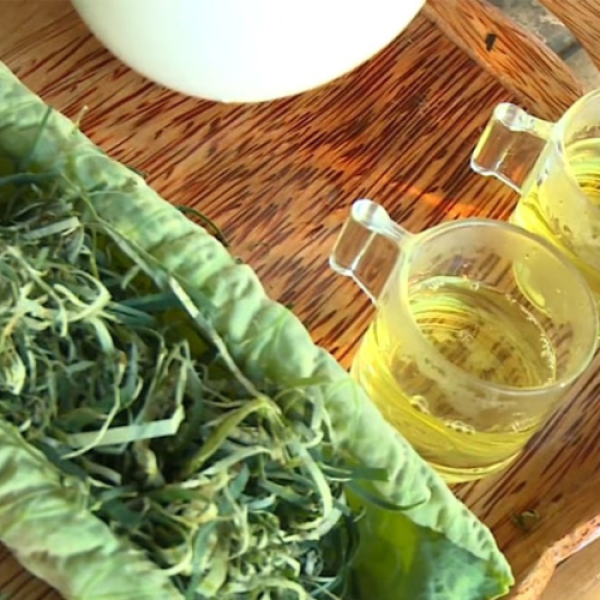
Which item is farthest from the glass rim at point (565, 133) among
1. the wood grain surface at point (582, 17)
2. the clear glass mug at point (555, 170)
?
the wood grain surface at point (582, 17)

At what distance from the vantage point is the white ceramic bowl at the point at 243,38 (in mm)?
443

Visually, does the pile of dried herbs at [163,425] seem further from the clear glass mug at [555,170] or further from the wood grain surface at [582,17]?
the wood grain surface at [582,17]

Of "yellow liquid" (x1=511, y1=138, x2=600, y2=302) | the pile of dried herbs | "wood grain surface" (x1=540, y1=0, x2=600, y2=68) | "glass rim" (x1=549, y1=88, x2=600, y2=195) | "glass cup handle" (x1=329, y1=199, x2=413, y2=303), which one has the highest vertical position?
the pile of dried herbs

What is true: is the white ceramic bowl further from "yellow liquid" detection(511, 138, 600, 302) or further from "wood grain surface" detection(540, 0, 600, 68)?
"wood grain surface" detection(540, 0, 600, 68)

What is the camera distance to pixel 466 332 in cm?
50

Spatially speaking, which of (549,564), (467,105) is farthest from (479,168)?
(549,564)

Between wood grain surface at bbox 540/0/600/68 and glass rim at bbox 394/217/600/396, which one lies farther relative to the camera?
wood grain surface at bbox 540/0/600/68

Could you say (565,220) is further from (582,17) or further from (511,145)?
(582,17)

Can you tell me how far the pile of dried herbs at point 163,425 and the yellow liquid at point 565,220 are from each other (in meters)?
0.15

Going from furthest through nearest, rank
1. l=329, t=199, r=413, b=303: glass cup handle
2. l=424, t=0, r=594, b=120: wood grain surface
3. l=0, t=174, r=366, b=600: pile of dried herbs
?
l=424, t=0, r=594, b=120: wood grain surface, l=329, t=199, r=413, b=303: glass cup handle, l=0, t=174, r=366, b=600: pile of dried herbs

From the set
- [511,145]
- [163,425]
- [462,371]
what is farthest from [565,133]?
[163,425]

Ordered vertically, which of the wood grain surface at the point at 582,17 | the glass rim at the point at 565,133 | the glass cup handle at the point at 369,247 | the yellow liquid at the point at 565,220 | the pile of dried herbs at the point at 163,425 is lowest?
the wood grain surface at the point at 582,17

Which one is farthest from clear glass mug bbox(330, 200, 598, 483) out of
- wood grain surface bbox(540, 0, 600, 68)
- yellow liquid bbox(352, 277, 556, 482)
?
wood grain surface bbox(540, 0, 600, 68)

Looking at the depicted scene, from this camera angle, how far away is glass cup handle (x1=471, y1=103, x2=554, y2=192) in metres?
0.52
